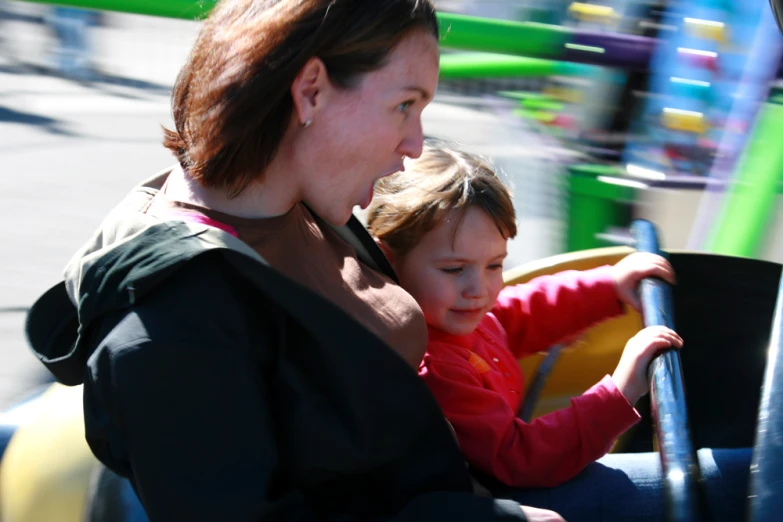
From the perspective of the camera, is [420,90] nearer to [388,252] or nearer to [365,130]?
[365,130]

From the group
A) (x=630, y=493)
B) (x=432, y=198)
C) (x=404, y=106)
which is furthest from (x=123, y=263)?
(x=630, y=493)

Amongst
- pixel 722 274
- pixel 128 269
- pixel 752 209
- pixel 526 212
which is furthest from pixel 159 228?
pixel 526 212

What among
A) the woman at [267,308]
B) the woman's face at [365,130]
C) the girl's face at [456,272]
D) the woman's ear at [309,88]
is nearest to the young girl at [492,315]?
the girl's face at [456,272]

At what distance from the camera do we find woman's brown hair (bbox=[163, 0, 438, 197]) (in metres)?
1.14

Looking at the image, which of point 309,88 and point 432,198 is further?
point 432,198

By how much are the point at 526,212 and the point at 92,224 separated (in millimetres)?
1839

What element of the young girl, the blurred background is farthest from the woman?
the blurred background

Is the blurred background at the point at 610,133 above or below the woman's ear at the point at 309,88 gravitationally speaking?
below

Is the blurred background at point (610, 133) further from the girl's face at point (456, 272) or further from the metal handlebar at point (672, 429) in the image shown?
the metal handlebar at point (672, 429)

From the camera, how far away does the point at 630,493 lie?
137 cm

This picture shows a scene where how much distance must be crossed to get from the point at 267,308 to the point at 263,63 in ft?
0.93

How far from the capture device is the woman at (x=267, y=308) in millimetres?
1040

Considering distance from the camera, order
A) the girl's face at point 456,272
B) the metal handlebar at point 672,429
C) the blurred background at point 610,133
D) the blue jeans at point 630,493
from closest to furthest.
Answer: the metal handlebar at point 672,429, the blue jeans at point 630,493, the girl's face at point 456,272, the blurred background at point 610,133

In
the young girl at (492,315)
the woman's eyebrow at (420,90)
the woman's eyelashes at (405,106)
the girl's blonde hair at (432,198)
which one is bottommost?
the young girl at (492,315)
